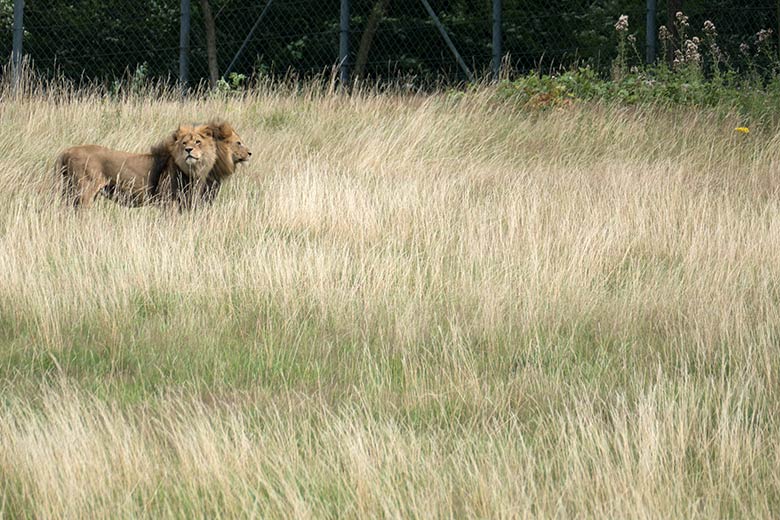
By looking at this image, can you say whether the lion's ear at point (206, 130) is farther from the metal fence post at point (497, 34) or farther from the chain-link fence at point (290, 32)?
Result: the chain-link fence at point (290, 32)

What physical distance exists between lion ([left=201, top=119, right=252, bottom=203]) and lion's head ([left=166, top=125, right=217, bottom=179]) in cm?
5

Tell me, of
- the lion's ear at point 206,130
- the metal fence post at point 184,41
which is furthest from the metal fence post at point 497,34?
the lion's ear at point 206,130

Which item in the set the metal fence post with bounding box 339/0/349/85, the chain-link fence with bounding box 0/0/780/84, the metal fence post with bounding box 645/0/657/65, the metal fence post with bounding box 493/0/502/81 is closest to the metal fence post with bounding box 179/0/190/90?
the metal fence post with bounding box 339/0/349/85

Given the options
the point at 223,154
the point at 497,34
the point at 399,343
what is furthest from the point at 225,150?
the point at 497,34

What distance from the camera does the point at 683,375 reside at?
4035 millimetres

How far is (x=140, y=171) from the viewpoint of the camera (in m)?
8.02

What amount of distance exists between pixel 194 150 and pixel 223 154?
0.93 feet

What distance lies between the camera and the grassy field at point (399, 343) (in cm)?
304

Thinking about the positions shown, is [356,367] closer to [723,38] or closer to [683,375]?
[683,375]

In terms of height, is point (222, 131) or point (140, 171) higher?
point (222, 131)

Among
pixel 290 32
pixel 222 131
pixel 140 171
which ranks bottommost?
pixel 290 32

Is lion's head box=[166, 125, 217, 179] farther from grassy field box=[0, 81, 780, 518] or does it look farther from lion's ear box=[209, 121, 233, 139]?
grassy field box=[0, 81, 780, 518]

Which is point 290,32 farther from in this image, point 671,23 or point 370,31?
point 671,23

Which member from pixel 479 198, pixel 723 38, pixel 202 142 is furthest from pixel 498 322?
pixel 723 38
